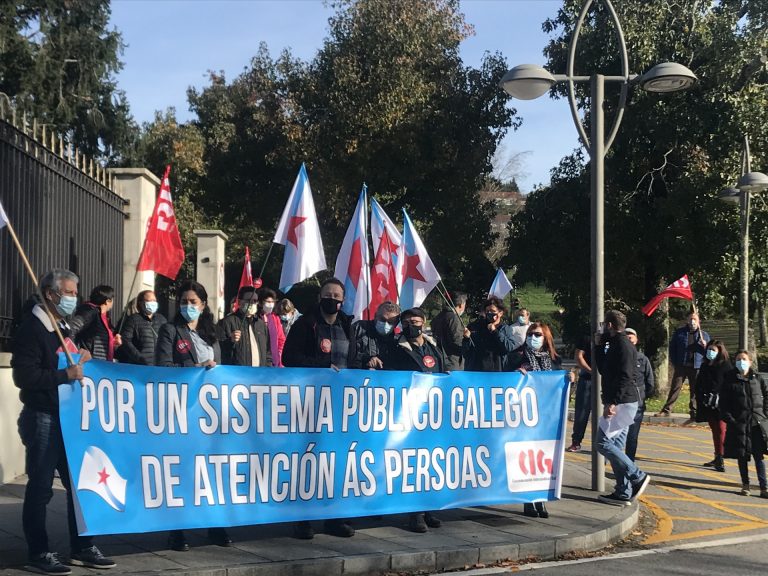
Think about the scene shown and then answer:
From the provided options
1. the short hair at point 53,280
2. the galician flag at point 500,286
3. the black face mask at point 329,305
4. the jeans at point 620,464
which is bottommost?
the jeans at point 620,464

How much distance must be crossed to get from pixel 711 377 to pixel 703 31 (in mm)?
13756

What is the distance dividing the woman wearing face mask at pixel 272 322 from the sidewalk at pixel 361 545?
4.12 metres

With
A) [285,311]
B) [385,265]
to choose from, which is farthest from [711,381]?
[285,311]

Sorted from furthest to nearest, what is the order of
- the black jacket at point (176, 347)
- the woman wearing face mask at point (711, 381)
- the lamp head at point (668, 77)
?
the woman wearing face mask at point (711, 381)
the lamp head at point (668, 77)
the black jacket at point (176, 347)

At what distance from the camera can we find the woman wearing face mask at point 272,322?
12.3m

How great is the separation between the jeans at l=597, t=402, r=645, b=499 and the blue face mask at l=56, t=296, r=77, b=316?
5.06 m

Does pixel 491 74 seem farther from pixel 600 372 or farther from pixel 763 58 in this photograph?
pixel 600 372

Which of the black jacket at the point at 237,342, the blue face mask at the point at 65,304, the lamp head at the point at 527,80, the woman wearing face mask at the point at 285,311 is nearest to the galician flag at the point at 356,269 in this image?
the black jacket at the point at 237,342

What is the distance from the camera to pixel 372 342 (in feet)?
26.7

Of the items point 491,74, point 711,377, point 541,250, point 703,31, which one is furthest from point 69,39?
point 711,377

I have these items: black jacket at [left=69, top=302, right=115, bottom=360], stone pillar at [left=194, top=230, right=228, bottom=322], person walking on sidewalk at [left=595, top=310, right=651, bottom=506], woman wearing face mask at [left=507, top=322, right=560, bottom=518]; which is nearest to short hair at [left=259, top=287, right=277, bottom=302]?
black jacket at [left=69, top=302, right=115, bottom=360]

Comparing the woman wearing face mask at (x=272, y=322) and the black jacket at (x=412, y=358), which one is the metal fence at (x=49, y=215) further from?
the black jacket at (x=412, y=358)

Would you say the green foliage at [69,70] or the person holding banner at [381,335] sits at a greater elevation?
the green foliage at [69,70]

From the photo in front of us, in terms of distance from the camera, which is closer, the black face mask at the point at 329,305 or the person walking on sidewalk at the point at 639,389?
the black face mask at the point at 329,305
